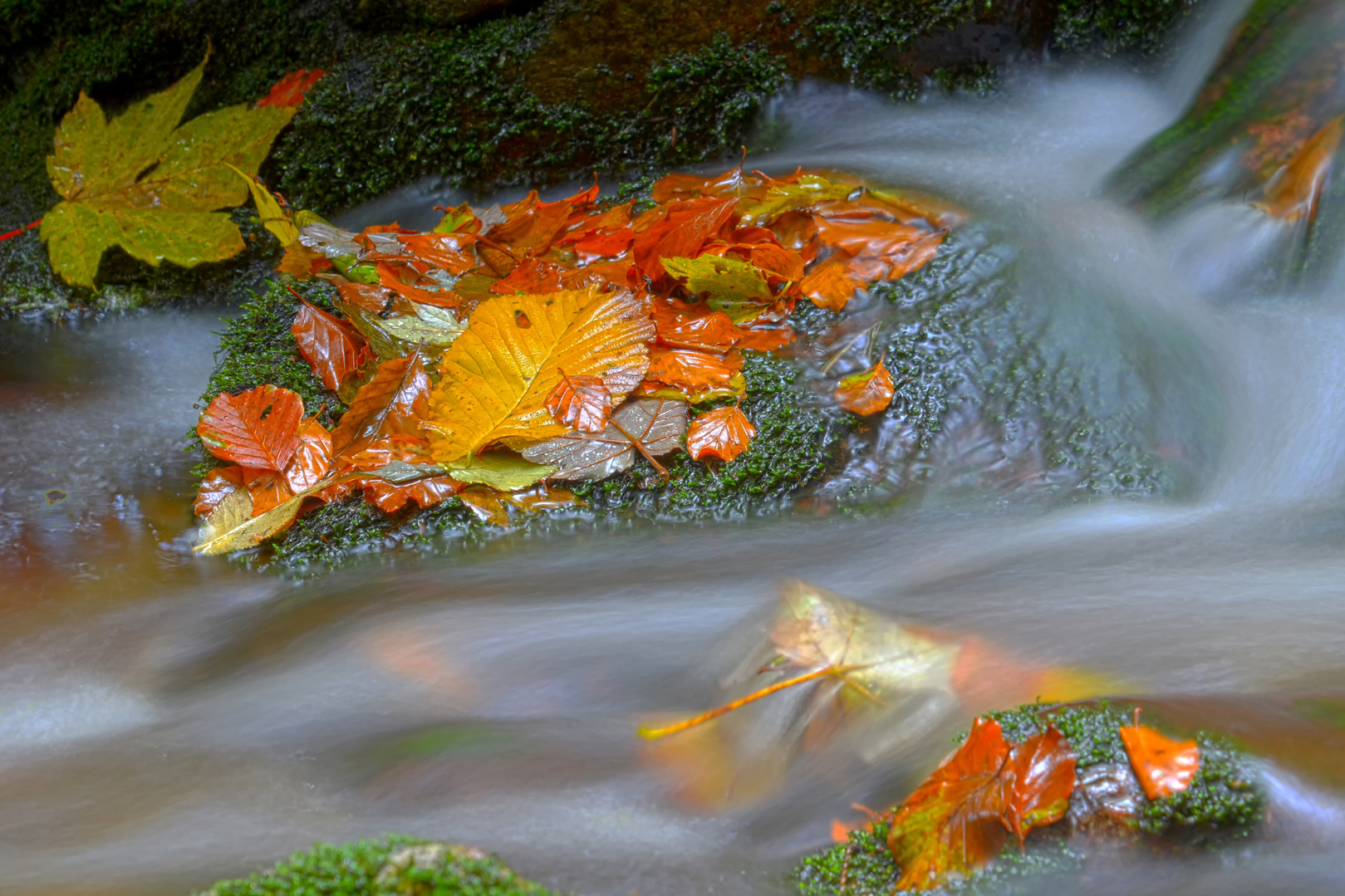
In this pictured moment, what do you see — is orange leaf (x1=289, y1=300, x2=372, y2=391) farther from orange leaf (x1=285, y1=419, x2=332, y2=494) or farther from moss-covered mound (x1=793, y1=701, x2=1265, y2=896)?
moss-covered mound (x1=793, y1=701, x2=1265, y2=896)

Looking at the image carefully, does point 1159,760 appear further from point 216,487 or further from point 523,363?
point 216,487

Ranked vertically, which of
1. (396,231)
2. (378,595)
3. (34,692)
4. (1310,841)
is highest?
(396,231)

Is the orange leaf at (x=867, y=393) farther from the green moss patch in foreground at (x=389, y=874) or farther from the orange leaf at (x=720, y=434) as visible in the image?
the green moss patch in foreground at (x=389, y=874)

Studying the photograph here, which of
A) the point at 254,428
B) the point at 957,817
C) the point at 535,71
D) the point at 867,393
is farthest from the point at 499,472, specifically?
the point at 535,71

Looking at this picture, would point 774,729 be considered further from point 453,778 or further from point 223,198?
point 223,198

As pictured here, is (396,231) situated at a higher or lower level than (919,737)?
higher

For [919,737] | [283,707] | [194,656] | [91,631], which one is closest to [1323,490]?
[919,737]

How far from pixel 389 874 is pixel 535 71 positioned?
101 inches

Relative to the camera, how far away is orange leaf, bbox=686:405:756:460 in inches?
84.5

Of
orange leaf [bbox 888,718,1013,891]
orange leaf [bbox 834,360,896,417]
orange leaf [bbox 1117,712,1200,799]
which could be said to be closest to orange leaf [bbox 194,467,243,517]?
orange leaf [bbox 834,360,896,417]

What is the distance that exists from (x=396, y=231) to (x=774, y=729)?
1.94 metres

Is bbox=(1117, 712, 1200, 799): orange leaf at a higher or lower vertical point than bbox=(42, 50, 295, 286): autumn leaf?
lower

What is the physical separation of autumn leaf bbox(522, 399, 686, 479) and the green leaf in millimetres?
395

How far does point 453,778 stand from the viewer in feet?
4.87
